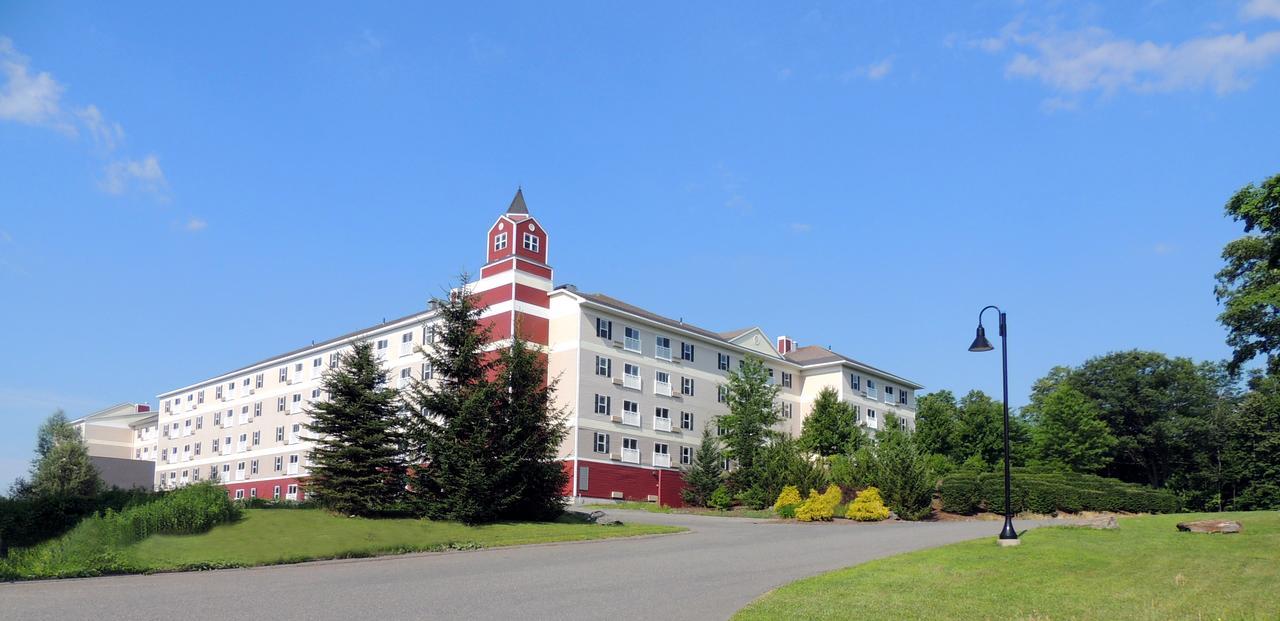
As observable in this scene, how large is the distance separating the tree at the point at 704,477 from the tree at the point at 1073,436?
32.1 meters

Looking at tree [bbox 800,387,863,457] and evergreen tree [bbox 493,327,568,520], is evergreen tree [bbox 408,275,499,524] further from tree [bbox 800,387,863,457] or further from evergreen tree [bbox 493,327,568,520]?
tree [bbox 800,387,863,457]

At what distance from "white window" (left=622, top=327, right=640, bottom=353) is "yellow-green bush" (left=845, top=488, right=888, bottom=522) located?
73.4 ft

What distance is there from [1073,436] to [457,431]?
53978 millimetres

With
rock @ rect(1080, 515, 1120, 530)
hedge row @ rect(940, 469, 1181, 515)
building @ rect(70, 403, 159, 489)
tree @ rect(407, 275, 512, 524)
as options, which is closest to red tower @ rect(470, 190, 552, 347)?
tree @ rect(407, 275, 512, 524)

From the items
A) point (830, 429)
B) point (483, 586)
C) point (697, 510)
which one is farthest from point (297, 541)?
point (830, 429)

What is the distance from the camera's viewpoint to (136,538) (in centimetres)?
2120

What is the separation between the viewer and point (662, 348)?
60469 millimetres

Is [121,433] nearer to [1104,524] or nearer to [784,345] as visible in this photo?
[784,345]

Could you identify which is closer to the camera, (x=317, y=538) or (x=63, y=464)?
(x=317, y=538)

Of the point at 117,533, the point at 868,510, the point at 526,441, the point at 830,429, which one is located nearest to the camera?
the point at 117,533

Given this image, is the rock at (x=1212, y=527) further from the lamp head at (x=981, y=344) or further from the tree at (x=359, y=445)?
the tree at (x=359, y=445)

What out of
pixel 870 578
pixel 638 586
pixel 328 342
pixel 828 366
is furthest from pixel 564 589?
pixel 328 342

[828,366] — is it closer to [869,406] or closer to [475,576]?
[869,406]

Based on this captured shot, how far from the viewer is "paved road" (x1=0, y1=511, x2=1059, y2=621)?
45.1 ft
